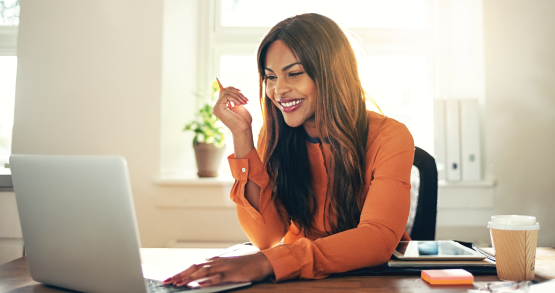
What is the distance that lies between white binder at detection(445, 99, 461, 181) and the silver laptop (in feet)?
5.28

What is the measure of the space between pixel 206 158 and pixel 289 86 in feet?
3.45

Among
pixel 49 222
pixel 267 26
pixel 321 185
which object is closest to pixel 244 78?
pixel 267 26

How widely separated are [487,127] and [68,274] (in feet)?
6.45

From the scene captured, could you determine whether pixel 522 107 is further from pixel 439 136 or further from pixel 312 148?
pixel 312 148

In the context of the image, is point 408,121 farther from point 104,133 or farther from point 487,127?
point 104,133

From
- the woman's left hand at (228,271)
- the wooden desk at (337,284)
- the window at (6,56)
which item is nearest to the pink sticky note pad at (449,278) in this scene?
the wooden desk at (337,284)

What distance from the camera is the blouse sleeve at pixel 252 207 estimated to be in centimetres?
106

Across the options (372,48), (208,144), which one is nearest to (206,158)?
(208,144)

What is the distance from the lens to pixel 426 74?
7.63ft

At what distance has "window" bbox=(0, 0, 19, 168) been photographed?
225 cm

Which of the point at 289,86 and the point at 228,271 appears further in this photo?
the point at 289,86

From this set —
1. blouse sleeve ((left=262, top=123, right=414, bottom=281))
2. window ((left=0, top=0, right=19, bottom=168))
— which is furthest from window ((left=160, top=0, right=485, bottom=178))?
blouse sleeve ((left=262, top=123, right=414, bottom=281))

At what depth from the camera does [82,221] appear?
22.6 inches

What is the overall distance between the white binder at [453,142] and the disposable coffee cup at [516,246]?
4.30 feet
